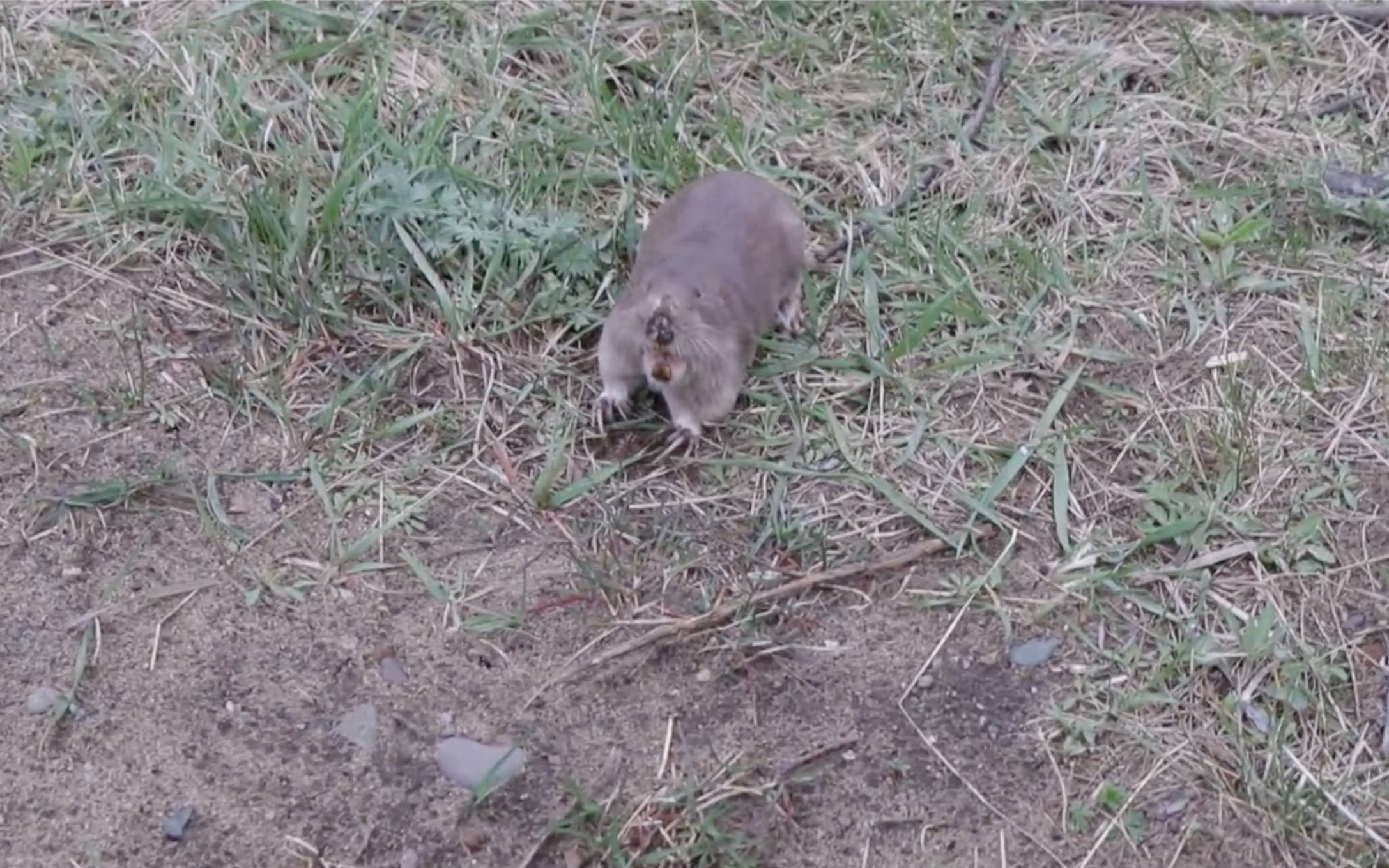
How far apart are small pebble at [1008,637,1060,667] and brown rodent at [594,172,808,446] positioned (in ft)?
2.59

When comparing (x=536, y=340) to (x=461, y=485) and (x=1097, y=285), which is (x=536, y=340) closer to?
(x=461, y=485)

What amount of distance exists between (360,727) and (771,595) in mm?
791

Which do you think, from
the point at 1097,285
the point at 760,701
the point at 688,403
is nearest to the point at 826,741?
the point at 760,701

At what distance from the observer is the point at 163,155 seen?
384 centimetres

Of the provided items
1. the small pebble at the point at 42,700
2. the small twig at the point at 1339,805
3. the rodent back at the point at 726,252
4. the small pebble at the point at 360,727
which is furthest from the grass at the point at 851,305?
the small pebble at the point at 42,700

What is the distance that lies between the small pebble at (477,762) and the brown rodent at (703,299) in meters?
0.79

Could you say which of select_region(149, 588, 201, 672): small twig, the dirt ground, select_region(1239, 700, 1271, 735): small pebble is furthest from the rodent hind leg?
select_region(1239, 700, 1271, 735): small pebble

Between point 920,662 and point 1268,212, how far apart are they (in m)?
1.65

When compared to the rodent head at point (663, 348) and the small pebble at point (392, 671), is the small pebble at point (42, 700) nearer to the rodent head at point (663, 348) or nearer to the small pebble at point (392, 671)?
the small pebble at point (392, 671)

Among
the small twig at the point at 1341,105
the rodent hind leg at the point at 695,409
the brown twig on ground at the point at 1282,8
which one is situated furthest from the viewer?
the brown twig on ground at the point at 1282,8

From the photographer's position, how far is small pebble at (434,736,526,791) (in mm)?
2797

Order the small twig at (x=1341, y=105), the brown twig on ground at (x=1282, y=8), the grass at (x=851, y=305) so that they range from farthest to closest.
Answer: the brown twig on ground at (x=1282, y=8) → the small twig at (x=1341, y=105) → the grass at (x=851, y=305)

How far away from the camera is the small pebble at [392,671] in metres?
2.96

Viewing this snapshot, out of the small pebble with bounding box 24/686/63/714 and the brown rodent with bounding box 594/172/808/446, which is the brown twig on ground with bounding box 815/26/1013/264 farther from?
the small pebble with bounding box 24/686/63/714
